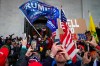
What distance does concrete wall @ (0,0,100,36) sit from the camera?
1307cm

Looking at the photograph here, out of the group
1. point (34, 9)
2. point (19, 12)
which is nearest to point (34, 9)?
point (34, 9)

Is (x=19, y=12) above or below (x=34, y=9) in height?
above

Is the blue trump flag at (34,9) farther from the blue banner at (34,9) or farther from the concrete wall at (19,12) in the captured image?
the concrete wall at (19,12)

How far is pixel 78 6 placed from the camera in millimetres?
13594

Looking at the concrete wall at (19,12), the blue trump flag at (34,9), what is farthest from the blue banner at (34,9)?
the concrete wall at (19,12)

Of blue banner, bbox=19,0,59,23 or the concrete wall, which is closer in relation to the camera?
blue banner, bbox=19,0,59,23

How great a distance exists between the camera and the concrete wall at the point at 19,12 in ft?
42.9

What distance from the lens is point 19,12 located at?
13.2 meters

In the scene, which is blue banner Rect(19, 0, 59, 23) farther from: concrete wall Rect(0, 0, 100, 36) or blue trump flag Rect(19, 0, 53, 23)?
concrete wall Rect(0, 0, 100, 36)

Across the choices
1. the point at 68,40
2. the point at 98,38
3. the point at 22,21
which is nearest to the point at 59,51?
the point at 68,40

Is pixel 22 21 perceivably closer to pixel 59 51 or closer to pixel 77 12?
pixel 77 12

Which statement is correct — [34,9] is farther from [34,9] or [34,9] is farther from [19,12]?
[19,12]

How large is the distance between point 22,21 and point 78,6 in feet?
9.85

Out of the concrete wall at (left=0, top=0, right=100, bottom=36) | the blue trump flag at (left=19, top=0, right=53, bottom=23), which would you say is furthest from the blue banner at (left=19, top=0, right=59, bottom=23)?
the concrete wall at (left=0, top=0, right=100, bottom=36)
